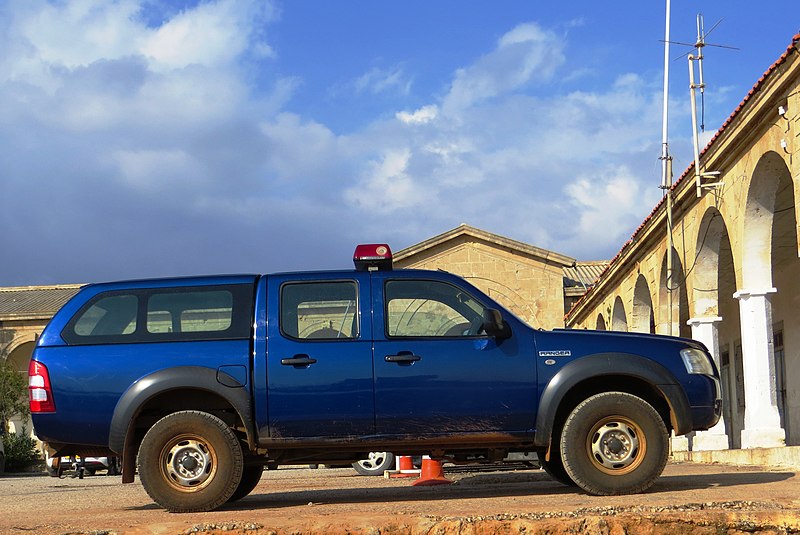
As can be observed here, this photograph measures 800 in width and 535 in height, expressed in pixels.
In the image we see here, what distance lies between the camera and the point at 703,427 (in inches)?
310

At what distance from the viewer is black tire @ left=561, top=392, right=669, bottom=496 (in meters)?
7.44

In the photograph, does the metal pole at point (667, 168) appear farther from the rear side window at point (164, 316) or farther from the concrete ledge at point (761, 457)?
the rear side window at point (164, 316)

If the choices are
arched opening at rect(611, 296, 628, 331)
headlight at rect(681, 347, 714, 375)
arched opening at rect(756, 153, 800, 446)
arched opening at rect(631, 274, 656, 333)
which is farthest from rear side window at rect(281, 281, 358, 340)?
arched opening at rect(611, 296, 628, 331)

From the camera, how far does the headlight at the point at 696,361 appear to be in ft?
25.5

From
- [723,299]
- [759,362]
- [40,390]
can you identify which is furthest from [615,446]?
[723,299]

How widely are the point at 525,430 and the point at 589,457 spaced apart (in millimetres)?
503

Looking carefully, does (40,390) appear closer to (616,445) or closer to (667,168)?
(616,445)

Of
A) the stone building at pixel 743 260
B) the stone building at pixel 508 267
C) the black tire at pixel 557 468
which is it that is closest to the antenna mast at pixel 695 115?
the stone building at pixel 743 260

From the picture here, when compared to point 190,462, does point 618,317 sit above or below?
above

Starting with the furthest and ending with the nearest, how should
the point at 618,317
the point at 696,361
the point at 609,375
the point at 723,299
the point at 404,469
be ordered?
the point at 618,317
the point at 723,299
the point at 404,469
the point at 696,361
the point at 609,375

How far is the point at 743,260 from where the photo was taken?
1535 cm

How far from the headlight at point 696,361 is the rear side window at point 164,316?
3.33 meters

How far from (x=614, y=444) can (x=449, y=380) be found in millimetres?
1322

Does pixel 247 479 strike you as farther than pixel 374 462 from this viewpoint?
No
